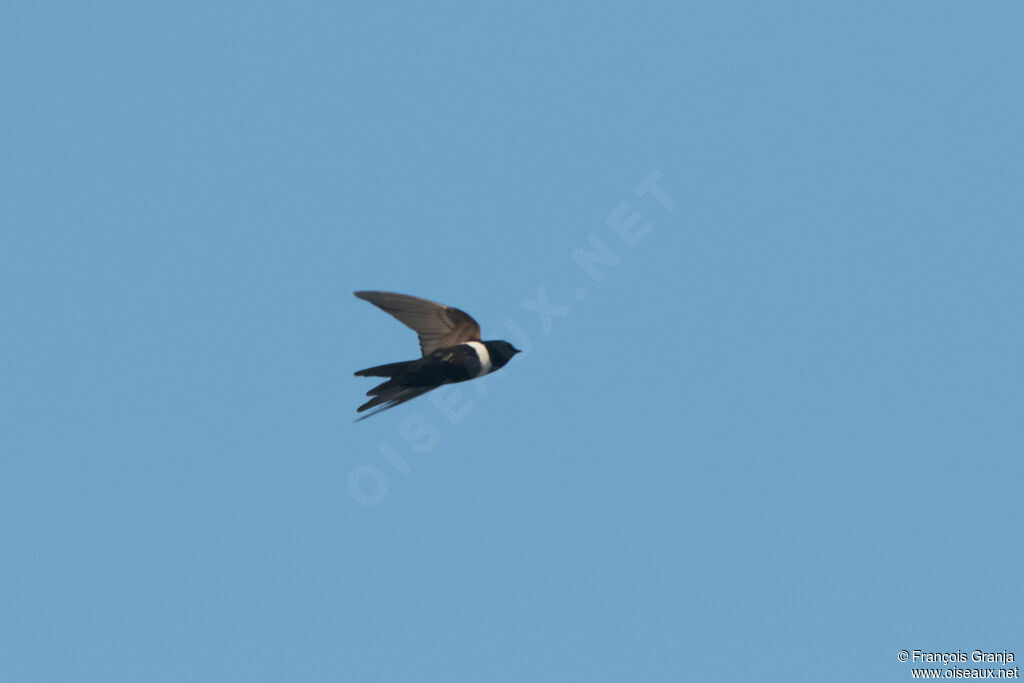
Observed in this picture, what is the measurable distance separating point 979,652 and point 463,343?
21.5 feet

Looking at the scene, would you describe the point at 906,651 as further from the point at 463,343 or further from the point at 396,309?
the point at 396,309

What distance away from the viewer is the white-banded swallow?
8.35m

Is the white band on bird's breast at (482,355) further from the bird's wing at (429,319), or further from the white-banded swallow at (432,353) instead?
the bird's wing at (429,319)

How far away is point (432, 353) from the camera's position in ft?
28.2

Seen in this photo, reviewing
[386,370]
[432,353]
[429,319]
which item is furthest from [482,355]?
[386,370]

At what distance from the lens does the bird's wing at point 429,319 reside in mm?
8570

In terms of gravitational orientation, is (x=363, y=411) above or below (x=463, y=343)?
below

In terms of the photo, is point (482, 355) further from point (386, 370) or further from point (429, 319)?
point (386, 370)

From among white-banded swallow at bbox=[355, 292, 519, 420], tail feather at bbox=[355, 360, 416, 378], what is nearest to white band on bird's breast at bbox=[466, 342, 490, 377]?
white-banded swallow at bbox=[355, 292, 519, 420]

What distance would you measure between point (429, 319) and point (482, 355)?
0.73 metres

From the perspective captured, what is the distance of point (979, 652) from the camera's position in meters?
8.34

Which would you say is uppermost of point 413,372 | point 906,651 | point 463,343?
point 463,343

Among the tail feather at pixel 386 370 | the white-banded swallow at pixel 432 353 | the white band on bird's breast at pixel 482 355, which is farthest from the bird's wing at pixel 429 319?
the tail feather at pixel 386 370

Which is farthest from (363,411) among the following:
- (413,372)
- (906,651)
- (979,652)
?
(979,652)
